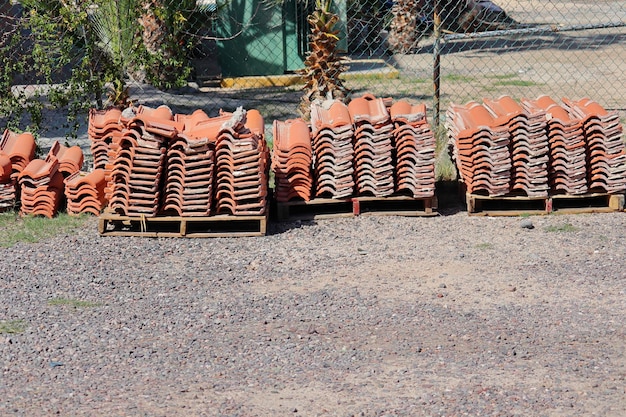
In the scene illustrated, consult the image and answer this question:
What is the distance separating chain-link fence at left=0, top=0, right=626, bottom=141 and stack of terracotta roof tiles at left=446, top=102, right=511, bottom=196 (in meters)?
2.18

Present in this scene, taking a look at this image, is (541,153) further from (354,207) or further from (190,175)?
(190,175)

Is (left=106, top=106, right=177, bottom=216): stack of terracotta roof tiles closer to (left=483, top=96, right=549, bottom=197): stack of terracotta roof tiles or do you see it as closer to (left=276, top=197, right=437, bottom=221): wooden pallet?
(left=276, top=197, right=437, bottom=221): wooden pallet

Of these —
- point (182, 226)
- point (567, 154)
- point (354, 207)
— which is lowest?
point (182, 226)

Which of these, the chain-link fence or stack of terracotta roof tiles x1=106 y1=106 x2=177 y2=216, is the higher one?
the chain-link fence

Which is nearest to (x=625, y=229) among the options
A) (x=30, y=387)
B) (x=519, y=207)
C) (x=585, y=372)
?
(x=519, y=207)

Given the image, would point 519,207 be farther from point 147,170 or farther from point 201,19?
point 201,19

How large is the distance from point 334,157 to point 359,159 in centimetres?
24

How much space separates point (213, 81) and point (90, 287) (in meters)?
10.9

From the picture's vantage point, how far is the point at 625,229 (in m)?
9.18

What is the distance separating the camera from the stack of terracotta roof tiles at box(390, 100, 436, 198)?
941 centimetres

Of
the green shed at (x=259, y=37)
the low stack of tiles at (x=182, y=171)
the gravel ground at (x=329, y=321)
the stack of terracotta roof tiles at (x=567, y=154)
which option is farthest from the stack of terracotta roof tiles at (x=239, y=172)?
the green shed at (x=259, y=37)

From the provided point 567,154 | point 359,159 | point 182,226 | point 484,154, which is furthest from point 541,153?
point 182,226

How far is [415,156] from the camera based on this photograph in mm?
9414

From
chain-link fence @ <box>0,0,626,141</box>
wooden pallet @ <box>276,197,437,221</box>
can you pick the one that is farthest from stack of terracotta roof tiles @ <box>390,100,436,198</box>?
chain-link fence @ <box>0,0,626,141</box>
